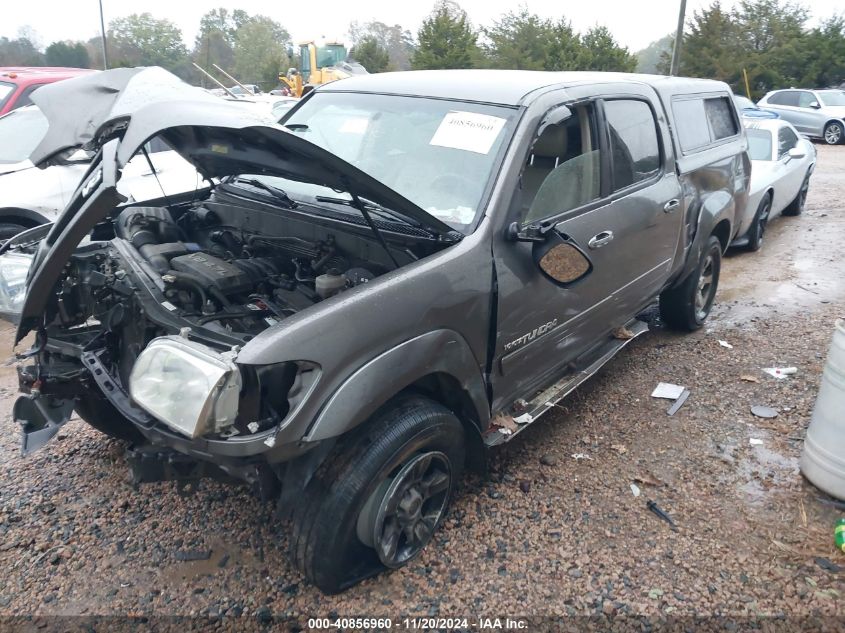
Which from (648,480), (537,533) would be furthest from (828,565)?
(537,533)

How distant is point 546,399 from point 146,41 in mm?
59568

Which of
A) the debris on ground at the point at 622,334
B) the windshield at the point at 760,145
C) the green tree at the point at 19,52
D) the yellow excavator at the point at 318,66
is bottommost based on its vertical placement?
the debris on ground at the point at 622,334

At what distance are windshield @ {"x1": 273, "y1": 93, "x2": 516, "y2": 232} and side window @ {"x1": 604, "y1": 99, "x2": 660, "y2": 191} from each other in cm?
85

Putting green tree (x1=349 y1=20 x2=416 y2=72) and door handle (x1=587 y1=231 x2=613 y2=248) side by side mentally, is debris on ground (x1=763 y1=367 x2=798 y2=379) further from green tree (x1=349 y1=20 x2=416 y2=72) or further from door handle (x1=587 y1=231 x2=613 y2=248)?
green tree (x1=349 y1=20 x2=416 y2=72)

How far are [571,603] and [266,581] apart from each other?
4.01 feet

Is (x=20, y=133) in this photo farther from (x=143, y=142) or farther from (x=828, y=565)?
(x=828, y=565)

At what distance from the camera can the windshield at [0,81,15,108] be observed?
6.96 metres

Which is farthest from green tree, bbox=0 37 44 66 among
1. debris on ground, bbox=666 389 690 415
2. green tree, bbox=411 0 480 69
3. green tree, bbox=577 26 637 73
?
debris on ground, bbox=666 389 690 415

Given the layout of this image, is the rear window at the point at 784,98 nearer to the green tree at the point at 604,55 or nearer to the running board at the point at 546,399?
the green tree at the point at 604,55

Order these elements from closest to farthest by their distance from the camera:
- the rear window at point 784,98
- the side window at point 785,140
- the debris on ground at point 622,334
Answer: the debris on ground at point 622,334
the side window at point 785,140
the rear window at point 784,98

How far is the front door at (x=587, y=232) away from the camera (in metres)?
2.91

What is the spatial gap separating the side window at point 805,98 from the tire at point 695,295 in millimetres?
17675

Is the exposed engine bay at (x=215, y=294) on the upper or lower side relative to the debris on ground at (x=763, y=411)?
upper

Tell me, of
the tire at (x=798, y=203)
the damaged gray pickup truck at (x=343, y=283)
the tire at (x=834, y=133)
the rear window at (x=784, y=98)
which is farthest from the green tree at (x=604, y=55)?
the damaged gray pickup truck at (x=343, y=283)
